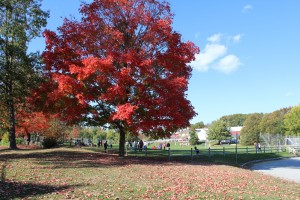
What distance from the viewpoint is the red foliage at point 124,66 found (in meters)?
19.2

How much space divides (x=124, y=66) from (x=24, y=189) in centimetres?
1273

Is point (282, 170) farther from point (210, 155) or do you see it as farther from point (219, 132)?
point (219, 132)

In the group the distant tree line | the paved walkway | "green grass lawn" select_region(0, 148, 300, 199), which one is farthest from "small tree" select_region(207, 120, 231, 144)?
"green grass lawn" select_region(0, 148, 300, 199)

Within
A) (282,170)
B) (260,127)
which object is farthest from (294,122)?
(282,170)

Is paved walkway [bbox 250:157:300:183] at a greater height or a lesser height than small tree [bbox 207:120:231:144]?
lesser

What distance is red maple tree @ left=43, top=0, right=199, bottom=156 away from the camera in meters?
19.1

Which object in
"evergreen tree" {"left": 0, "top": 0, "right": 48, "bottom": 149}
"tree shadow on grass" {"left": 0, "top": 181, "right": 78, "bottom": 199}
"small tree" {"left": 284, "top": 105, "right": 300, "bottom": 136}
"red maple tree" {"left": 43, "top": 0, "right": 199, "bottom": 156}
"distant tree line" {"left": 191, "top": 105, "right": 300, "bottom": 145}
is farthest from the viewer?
"small tree" {"left": 284, "top": 105, "right": 300, "bottom": 136}

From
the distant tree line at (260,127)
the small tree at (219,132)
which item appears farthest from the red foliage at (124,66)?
the small tree at (219,132)

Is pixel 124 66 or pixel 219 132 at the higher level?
pixel 124 66

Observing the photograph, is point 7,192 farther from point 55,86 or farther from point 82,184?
point 55,86

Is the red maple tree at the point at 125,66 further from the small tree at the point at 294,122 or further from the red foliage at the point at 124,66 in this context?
the small tree at the point at 294,122

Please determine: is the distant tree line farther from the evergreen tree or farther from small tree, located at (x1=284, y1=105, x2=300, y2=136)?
the evergreen tree

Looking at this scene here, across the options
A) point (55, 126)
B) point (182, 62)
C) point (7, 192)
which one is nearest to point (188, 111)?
point (182, 62)

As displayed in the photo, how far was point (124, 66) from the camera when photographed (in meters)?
21.2
